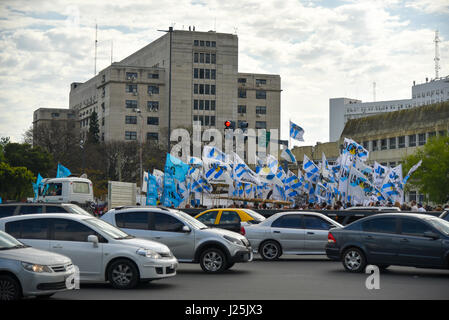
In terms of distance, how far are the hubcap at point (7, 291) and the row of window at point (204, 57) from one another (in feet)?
336

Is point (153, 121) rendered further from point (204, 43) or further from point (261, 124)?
point (261, 124)

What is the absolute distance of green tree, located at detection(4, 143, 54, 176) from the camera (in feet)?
269

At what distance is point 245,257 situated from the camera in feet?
57.4

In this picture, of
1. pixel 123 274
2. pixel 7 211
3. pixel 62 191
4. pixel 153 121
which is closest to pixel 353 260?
pixel 123 274

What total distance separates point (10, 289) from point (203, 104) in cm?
10307

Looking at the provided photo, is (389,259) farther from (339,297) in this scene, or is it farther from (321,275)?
(339,297)

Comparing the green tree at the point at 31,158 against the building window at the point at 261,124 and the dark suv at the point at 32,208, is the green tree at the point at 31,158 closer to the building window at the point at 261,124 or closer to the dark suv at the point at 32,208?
the building window at the point at 261,124

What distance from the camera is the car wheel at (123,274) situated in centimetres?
1384

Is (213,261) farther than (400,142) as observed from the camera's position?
No

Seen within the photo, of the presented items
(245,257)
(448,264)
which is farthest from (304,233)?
(448,264)

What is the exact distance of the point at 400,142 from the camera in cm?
6800

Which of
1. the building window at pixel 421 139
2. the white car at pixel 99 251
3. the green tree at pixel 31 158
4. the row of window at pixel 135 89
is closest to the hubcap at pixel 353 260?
the white car at pixel 99 251

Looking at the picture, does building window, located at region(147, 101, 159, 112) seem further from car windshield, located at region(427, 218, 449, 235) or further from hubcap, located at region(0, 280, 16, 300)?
hubcap, located at region(0, 280, 16, 300)
